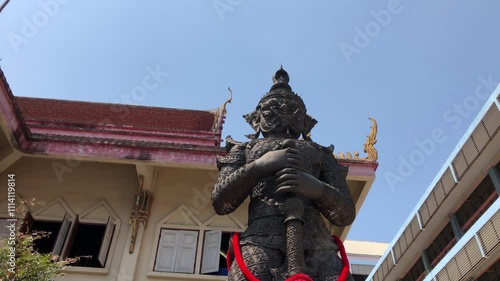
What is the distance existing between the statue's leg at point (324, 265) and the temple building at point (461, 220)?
9.04 meters

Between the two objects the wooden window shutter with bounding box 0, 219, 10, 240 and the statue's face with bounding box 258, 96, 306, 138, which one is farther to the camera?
the wooden window shutter with bounding box 0, 219, 10, 240

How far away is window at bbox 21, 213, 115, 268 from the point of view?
25.7ft

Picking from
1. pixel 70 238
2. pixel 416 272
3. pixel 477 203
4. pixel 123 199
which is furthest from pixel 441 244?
pixel 70 238

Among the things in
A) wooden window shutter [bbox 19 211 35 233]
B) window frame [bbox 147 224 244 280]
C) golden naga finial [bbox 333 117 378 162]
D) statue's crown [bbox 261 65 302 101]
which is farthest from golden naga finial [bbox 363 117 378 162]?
wooden window shutter [bbox 19 211 35 233]

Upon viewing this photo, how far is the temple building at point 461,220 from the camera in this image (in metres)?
10.8

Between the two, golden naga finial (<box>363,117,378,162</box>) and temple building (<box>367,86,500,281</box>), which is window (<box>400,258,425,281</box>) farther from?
golden naga finial (<box>363,117,378,162</box>)

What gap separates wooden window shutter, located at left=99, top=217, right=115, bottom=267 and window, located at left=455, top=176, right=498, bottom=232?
1022 cm

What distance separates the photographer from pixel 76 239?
867 centimetres

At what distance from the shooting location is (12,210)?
26.8 feet

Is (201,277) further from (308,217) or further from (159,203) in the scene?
(308,217)

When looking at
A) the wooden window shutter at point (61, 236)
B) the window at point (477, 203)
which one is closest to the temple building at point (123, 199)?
the wooden window shutter at point (61, 236)

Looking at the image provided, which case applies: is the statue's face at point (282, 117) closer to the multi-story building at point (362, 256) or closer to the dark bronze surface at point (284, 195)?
the dark bronze surface at point (284, 195)

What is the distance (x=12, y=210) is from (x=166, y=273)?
3175 millimetres

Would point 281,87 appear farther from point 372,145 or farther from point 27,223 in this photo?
point 27,223
